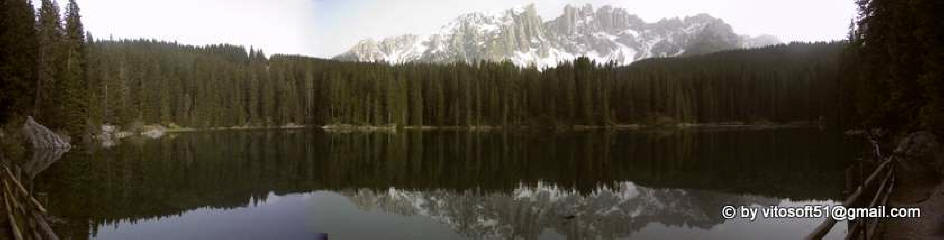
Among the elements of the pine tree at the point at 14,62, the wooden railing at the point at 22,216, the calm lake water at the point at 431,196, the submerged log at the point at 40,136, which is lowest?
the calm lake water at the point at 431,196

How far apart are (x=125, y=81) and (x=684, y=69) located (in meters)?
154

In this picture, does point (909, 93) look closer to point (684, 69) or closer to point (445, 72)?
point (445, 72)

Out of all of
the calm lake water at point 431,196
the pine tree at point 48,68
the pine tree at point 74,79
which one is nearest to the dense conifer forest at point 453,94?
the pine tree at point 74,79

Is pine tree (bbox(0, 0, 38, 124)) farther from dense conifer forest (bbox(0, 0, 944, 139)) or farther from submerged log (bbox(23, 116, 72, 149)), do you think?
dense conifer forest (bbox(0, 0, 944, 139))

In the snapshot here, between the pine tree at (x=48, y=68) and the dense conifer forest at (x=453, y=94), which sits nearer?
the pine tree at (x=48, y=68)

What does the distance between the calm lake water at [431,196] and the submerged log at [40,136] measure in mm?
5020

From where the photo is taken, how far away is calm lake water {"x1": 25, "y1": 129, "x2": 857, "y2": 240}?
1911cm

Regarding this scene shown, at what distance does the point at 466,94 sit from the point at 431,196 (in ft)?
364

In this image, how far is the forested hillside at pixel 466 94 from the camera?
135 metres

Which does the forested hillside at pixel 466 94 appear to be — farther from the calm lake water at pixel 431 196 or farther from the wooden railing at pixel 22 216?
the wooden railing at pixel 22 216

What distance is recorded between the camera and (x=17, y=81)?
40.3 m

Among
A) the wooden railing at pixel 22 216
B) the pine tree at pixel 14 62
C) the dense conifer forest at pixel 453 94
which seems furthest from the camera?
the dense conifer forest at pixel 453 94

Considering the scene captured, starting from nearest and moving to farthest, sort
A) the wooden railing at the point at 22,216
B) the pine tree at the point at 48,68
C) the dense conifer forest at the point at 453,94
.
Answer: the wooden railing at the point at 22,216 < the pine tree at the point at 48,68 < the dense conifer forest at the point at 453,94

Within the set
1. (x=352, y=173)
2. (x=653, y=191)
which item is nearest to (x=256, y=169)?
(x=352, y=173)
